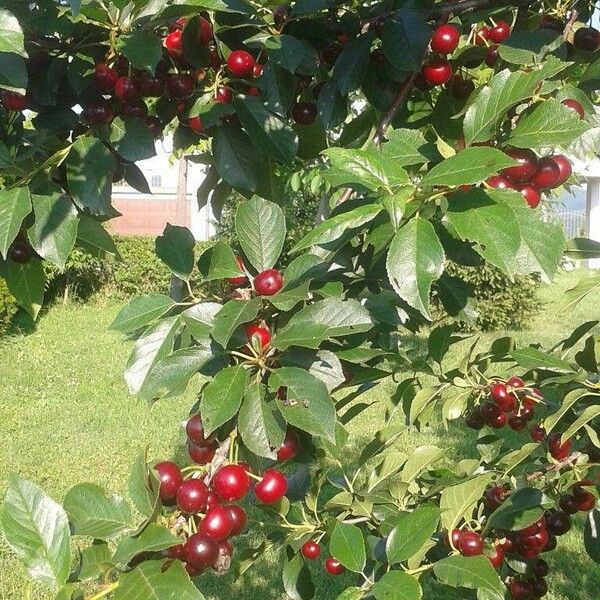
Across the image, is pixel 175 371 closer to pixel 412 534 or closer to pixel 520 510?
pixel 412 534

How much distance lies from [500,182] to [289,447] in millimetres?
451

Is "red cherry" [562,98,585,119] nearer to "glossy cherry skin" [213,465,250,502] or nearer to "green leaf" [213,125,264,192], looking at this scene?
"green leaf" [213,125,264,192]

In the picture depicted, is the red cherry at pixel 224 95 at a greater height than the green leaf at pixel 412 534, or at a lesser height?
greater

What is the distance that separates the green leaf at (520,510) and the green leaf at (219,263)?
1.94ft

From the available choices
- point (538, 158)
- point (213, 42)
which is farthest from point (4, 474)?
point (538, 158)

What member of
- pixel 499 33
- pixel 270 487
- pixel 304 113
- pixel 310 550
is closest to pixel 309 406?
pixel 270 487

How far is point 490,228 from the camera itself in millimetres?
798

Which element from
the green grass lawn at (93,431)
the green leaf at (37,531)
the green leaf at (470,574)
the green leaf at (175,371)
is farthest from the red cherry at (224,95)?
the green grass lawn at (93,431)

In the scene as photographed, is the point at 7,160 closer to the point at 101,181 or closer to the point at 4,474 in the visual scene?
the point at 101,181

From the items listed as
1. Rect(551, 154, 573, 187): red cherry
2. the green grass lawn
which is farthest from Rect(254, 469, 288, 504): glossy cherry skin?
the green grass lawn

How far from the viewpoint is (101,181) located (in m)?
1.20

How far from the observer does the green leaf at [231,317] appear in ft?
3.04

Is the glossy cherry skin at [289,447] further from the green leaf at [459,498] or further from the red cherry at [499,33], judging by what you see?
the red cherry at [499,33]

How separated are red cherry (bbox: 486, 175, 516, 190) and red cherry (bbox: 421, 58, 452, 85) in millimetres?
383
